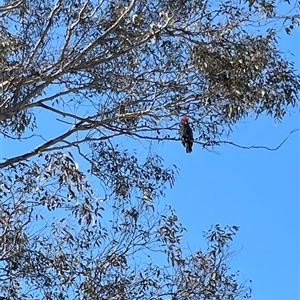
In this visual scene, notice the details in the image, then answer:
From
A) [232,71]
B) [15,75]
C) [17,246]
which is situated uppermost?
Answer: [232,71]

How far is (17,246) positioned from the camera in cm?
746

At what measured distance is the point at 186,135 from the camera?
25.0 ft

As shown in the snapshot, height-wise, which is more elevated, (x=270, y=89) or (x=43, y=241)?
(x=270, y=89)

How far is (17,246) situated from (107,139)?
4.27 feet

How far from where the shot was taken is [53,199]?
764cm

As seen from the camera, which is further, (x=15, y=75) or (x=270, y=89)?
(x=270, y=89)

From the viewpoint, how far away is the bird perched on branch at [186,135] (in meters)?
7.62

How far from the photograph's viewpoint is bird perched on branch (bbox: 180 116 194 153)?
7625mm

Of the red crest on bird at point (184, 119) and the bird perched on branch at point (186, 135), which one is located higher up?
the red crest on bird at point (184, 119)

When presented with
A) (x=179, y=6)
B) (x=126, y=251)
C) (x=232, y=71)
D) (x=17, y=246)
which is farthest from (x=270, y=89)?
(x=17, y=246)

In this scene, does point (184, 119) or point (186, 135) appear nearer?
point (186, 135)

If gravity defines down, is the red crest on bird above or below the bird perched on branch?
above

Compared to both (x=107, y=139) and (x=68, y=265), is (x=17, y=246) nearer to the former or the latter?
(x=68, y=265)

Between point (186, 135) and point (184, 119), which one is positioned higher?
point (184, 119)
